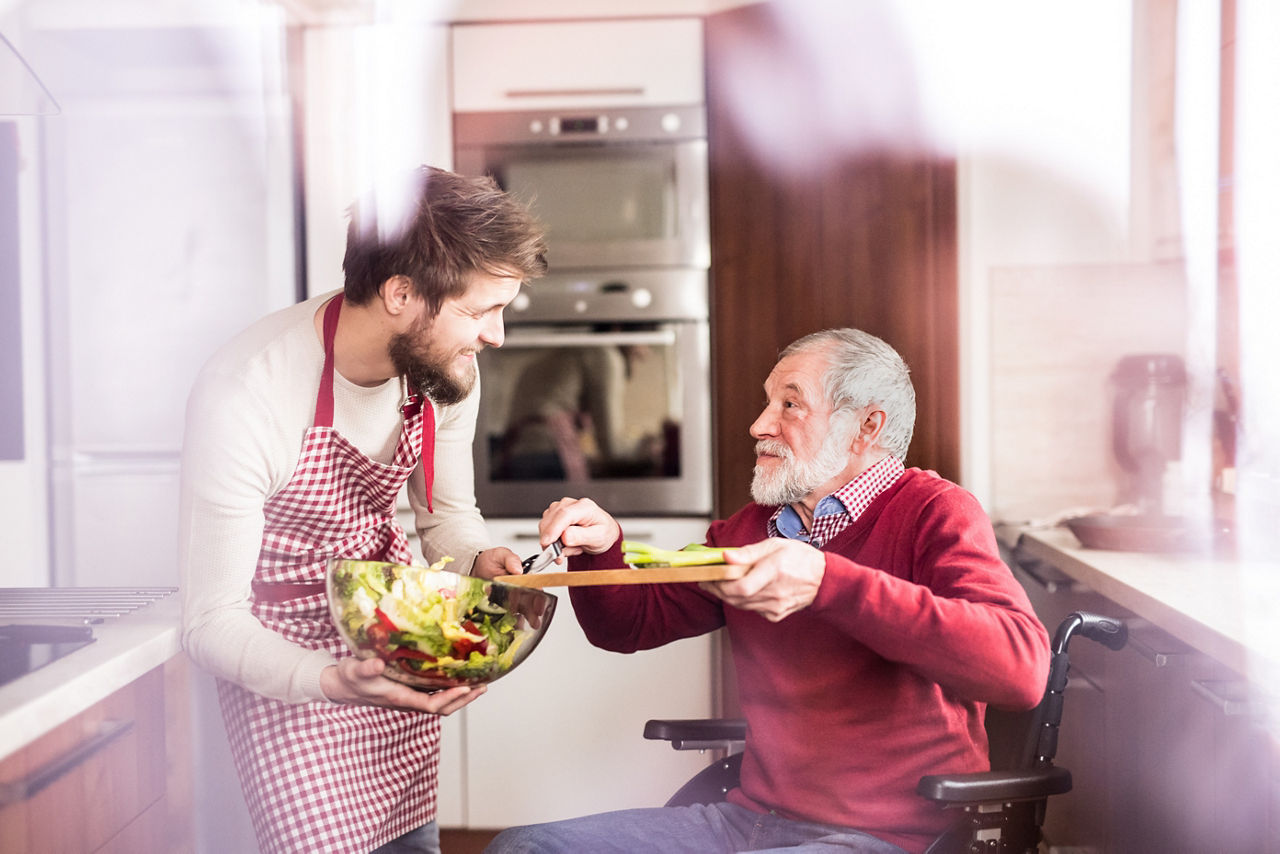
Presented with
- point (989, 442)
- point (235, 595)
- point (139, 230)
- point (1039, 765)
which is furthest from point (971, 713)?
point (139, 230)

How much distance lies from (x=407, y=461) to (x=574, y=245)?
112cm

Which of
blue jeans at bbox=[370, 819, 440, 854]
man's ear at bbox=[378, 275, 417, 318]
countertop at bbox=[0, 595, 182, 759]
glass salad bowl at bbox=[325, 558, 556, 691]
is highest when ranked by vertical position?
man's ear at bbox=[378, 275, 417, 318]

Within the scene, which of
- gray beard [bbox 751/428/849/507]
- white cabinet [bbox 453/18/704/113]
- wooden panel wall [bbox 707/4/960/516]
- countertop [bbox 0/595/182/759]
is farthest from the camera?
white cabinet [bbox 453/18/704/113]

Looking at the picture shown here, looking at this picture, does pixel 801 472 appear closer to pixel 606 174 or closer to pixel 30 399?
pixel 606 174

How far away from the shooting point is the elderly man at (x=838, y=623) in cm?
107

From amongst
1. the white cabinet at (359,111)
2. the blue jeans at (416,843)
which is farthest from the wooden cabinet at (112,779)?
the white cabinet at (359,111)

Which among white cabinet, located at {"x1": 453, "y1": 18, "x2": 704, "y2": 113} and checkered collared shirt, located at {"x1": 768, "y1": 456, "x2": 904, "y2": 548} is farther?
white cabinet, located at {"x1": 453, "y1": 18, "x2": 704, "y2": 113}

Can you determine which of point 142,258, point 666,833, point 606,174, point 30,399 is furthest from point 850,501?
point 30,399

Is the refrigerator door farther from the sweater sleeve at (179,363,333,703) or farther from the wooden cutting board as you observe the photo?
A: the wooden cutting board

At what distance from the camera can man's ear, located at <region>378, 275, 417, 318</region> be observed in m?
1.25

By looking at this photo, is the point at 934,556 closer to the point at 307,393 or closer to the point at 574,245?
the point at 307,393

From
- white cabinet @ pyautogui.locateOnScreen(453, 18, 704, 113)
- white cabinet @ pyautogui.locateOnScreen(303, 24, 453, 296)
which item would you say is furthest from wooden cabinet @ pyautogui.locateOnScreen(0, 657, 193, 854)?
white cabinet @ pyautogui.locateOnScreen(453, 18, 704, 113)

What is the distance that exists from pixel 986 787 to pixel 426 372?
745 mm

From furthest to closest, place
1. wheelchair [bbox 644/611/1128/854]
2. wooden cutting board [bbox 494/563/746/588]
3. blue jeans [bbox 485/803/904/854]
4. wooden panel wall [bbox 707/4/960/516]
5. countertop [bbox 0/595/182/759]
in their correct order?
wooden panel wall [bbox 707/4/960/516]
blue jeans [bbox 485/803/904/854]
wheelchair [bbox 644/611/1128/854]
wooden cutting board [bbox 494/563/746/588]
countertop [bbox 0/595/182/759]
